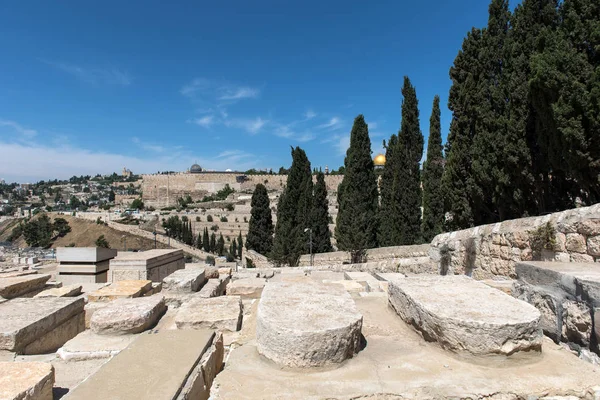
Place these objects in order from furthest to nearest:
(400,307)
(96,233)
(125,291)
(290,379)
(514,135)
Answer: (96,233) → (514,135) → (125,291) → (400,307) → (290,379)

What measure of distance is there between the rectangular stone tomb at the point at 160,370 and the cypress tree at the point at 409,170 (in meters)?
18.8

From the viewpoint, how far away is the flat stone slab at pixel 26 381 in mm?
1639

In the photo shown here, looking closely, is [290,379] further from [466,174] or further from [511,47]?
Result: [466,174]

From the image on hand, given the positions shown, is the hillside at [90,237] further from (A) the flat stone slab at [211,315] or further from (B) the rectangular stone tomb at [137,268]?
(A) the flat stone slab at [211,315]

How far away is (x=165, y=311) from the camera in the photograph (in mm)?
3656

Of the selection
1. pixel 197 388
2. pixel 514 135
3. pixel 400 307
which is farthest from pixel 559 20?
pixel 197 388

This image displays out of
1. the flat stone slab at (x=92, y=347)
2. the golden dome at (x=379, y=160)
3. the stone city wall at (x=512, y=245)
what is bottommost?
the flat stone slab at (x=92, y=347)

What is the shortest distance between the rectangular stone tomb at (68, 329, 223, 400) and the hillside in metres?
48.8

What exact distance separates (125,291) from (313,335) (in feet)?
10.6

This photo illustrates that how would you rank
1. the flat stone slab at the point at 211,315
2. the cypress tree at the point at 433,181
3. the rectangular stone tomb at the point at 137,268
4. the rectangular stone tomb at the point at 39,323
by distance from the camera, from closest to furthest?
the rectangular stone tomb at the point at 39,323
the flat stone slab at the point at 211,315
the rectangular stone tomb at the point at 137,268
the cypress tree at the point at 433,181

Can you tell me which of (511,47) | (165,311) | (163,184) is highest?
(163,184)

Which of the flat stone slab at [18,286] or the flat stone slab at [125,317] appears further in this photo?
the flat stone slab at [18,286]

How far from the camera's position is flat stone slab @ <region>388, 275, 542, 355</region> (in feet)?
6.06

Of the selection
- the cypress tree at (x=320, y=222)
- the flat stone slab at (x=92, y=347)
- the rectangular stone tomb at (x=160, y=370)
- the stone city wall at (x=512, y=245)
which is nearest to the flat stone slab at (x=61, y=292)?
the flat stone slab at (x=92, y=347)
